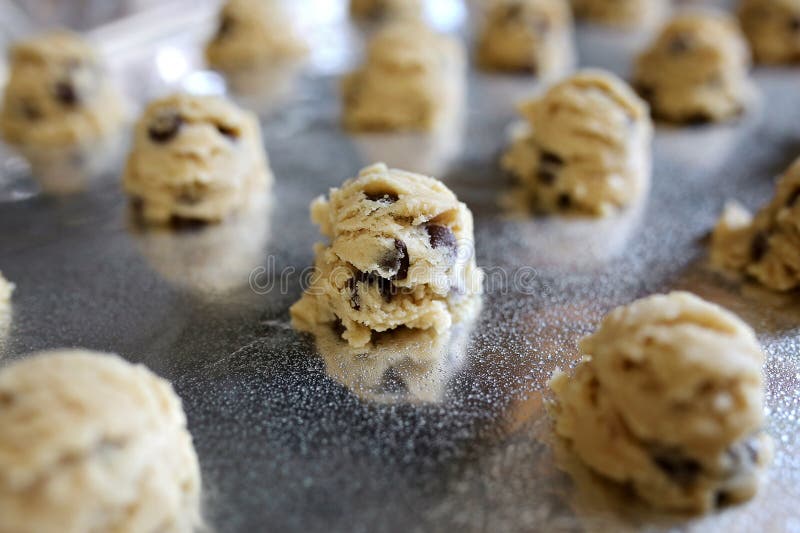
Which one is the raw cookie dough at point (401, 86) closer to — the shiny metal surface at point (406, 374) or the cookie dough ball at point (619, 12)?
the shiny metal surface at point (406, 374)

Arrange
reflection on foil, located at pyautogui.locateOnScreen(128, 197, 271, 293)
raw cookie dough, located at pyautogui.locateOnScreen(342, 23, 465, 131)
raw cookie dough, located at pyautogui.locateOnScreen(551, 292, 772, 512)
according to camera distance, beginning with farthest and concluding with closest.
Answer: raw cookie dough, located at pyautogui.locateOnScreen(342, 23, 465, 131), reflection on foil, located at pyautogui.locateOnScreen(128, 197, 271, 293), raw cookie dough, located at pyautogui.locateOnScreen(551, 292, 772, 512)

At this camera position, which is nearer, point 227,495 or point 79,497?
point 79,497

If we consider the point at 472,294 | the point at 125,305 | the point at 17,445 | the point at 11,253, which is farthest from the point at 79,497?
the point at 11,253

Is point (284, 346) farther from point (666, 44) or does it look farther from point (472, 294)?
point (666, 44)

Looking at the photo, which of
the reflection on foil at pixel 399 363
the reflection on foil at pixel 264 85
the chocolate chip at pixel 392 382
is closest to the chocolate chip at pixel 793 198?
the reflection on foil at pixel 399 363

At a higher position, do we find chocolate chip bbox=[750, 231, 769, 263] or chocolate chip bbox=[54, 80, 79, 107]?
chocolate chip bbox=[54, 80, 79, 107]

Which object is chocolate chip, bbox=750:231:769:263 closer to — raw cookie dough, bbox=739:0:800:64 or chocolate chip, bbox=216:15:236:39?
raw cookie dough, bbox=739:0:800:64

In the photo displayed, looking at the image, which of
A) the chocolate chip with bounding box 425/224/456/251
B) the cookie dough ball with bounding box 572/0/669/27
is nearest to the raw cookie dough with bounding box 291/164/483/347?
the chocolate chip with bounding box 425/224/456/251

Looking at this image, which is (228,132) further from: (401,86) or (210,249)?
(401,86)
